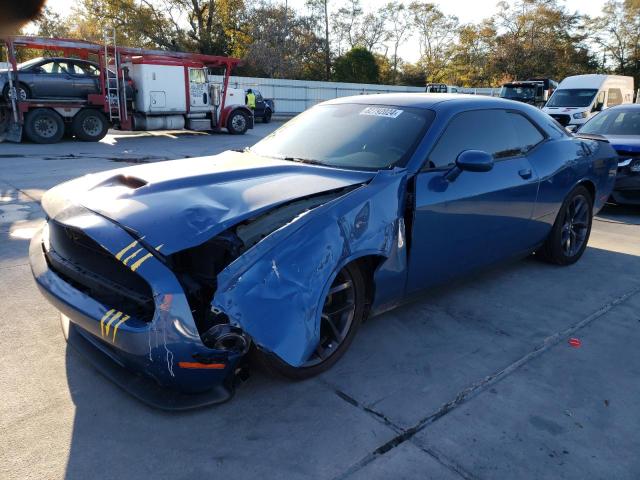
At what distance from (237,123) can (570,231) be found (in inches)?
592

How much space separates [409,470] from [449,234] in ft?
5.59

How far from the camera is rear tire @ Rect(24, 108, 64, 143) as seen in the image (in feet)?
45.3

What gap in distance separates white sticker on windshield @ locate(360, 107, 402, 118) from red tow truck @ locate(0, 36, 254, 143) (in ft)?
38.9

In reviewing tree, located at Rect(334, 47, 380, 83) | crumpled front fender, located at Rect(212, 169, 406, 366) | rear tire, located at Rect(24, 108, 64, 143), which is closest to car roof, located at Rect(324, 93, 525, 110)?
crumpled front fender, located at Rect(212, 169, 406, 366)

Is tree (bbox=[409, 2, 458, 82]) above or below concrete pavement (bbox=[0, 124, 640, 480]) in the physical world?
above

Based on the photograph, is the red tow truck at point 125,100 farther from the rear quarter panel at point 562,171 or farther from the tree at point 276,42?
the tree at point 276,42

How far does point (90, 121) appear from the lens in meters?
14.9

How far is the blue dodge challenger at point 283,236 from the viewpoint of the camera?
246 centimetres

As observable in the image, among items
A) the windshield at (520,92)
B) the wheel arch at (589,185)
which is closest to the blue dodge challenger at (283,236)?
the wheel arch at (589,185)

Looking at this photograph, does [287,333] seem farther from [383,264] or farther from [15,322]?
[15,322]

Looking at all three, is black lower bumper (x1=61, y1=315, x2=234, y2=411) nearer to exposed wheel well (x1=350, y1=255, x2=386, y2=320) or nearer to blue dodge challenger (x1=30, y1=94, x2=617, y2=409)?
blue dodge challenger (x1=30, y1=94, x2=617, y2=409)

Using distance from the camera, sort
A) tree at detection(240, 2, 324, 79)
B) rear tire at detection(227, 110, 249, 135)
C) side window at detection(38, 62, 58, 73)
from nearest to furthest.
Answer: side window at detection(38, 62, 58, 73), rear tire at detection(227, 110, 249, 135), tree at detection(240, 2, 324, 79)

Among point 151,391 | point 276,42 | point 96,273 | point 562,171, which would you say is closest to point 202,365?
point 151,391

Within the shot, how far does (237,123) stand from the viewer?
18.6 m
